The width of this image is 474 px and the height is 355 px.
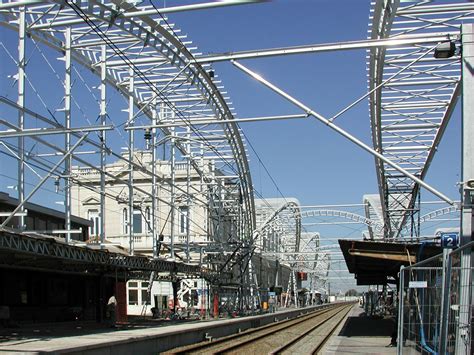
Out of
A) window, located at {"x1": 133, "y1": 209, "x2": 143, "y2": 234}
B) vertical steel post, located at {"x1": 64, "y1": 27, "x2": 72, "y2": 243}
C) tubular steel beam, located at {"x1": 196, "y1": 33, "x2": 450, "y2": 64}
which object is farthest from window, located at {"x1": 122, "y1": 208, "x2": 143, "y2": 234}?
tubular steel beam, located at {"x1": 196, "y1": 33, "x2": 450, "y2": 64}

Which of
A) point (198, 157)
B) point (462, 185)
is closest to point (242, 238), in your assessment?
point (198, 157)

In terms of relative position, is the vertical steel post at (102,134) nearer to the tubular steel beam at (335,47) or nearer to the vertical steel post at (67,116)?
the vertical steel post at (67,116)

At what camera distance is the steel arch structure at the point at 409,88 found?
66.4 feet

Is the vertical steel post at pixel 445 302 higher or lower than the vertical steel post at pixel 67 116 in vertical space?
lower

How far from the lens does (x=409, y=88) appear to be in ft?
93.4

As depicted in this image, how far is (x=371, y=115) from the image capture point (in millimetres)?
30250

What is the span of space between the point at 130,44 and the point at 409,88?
1113cm

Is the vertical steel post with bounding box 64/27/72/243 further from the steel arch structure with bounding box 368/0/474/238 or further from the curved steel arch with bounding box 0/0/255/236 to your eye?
the steel arch structure with bounding box 368/0/474/238

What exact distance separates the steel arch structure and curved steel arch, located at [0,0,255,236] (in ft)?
20.2

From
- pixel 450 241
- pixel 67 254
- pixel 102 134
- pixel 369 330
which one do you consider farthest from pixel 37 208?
pixel 450 241

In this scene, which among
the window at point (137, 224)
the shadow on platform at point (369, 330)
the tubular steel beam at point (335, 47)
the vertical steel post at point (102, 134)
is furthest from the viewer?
the window at point (137, 224)

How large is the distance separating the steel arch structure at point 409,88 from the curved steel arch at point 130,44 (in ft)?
20.2

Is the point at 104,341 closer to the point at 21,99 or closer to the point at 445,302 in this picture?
the point at 21,99

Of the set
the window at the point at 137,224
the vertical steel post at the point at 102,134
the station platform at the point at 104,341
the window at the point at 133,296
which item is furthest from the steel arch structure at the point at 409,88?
the window at the point at 133,296
